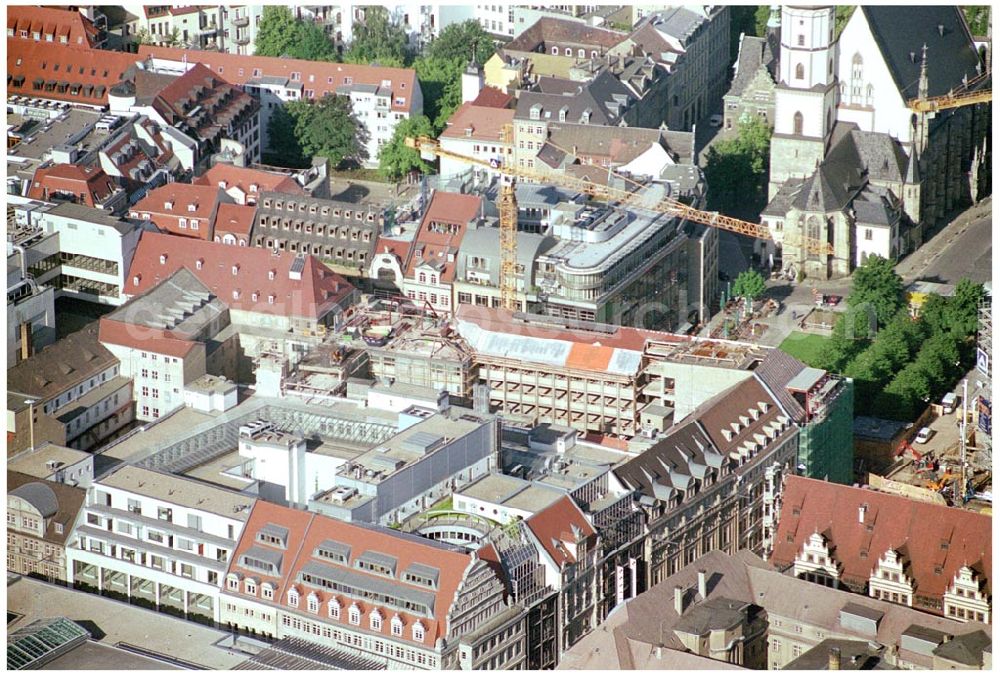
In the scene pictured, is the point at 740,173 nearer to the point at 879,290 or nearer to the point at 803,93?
the point at 803,93

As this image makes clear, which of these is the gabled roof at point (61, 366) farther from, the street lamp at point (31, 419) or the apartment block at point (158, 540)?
the apartment block at point (158, 540)

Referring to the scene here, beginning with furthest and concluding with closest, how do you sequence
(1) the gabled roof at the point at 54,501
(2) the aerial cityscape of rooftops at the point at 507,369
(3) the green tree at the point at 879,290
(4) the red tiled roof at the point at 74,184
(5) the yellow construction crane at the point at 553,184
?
(4) the red tiled roof at the point at 74,184, (3) the green tree at the point at 879,290, (5) the yellow construction crane at the point at 553,184, (1) the gabled roof at the point at 54,501, (2) the aerial cityscape of rooftops at the point at 507,369

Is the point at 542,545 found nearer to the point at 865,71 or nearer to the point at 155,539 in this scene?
the point at 155,539

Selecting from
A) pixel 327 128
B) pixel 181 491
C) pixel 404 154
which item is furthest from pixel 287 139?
pixel 181 491

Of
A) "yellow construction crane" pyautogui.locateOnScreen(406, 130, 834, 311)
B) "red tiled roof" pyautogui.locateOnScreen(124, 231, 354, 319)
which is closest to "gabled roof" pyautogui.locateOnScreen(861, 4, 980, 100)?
"yellow construction crane" pyautogui.locateOnScreen(406, 130, 834, 311)

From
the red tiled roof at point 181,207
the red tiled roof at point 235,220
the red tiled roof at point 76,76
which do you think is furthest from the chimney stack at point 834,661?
the red tiled roof at point 76,76

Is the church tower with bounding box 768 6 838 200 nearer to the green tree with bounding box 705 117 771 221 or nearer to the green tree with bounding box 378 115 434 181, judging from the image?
the green tree with bounding box 705 117 771 221

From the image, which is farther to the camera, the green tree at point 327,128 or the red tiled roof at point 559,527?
the green tree at point 327,128
